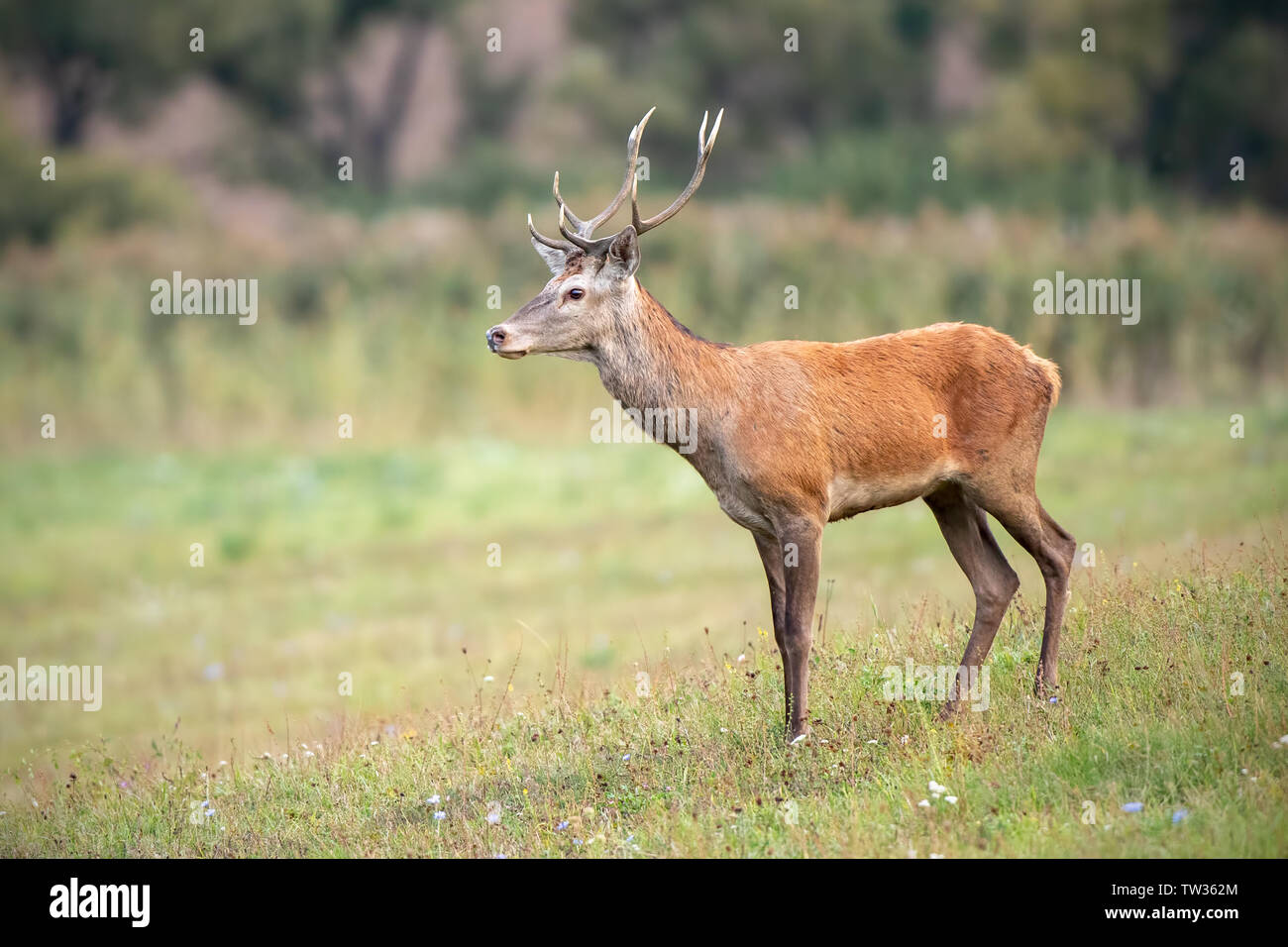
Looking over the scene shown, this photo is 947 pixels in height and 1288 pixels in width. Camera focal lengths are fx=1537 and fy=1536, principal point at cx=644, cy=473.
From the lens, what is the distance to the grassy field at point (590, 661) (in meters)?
6.97

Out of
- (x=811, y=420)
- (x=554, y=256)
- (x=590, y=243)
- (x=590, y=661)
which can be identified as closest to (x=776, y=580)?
(x=811, y=420)

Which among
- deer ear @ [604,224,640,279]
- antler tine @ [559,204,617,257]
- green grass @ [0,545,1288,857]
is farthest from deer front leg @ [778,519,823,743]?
antler tine @ [559,204,617,257]

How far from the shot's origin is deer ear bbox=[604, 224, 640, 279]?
7.96 metres

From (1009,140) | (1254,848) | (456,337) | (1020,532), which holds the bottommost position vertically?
(1254,848)

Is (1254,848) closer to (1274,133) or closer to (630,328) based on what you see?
(630,328)

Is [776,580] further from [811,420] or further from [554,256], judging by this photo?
[554,256]

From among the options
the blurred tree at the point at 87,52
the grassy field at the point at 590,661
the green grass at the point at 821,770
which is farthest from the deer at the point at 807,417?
the blurred tree at the point at 87,52

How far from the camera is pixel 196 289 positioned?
2542 centimetres

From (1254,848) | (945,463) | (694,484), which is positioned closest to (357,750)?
(945,463)

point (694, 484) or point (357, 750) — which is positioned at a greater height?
point (694, 484)

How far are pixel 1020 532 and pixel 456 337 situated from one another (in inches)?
654

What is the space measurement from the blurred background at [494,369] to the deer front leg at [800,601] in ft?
3.84

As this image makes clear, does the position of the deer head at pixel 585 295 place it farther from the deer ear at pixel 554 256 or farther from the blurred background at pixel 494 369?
the blurred background at pixel 494 369

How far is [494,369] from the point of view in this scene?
2317 centimetres
